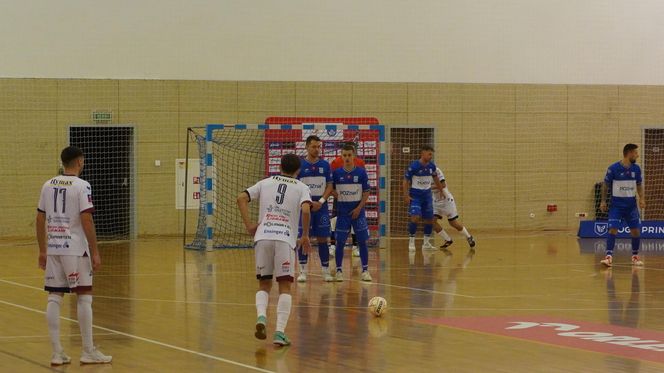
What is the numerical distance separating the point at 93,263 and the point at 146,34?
17.3 meters

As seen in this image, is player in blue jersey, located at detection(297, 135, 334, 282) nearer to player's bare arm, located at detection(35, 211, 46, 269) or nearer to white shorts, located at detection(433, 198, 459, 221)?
white shorts, located at detection(433, 198, 459, 221)

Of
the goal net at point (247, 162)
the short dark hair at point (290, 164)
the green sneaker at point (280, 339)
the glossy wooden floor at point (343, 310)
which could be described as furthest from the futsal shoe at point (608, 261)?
the green sneaker at point (280, 339)

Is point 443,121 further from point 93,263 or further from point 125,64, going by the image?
point 93,263

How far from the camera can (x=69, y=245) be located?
994 cm

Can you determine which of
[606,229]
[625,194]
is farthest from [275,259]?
[606,229]

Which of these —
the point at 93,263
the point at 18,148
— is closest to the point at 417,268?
the point at 93,263

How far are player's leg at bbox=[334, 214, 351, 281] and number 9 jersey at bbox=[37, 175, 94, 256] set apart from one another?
7167mm

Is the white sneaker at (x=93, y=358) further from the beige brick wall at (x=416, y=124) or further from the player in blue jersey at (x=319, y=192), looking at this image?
the beige brick wall at (x=416, y=124)

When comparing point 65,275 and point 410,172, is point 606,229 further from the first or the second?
point 65,275

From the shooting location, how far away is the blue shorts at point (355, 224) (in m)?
16.7

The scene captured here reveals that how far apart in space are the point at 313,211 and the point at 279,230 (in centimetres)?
502

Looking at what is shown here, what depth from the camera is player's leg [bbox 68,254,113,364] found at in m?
9.91

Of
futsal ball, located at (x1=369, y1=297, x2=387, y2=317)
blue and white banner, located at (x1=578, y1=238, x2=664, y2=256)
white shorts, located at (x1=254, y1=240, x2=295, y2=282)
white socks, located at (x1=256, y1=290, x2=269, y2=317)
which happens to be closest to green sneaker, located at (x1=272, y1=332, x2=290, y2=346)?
white socks, located at (x1=256, y1=290, x2=269, y2=317)

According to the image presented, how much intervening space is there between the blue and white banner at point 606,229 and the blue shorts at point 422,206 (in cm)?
590
